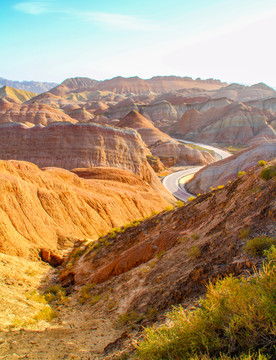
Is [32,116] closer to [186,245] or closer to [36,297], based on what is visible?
[36,297]

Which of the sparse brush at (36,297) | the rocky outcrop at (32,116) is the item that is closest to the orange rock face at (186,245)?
the sparse brush at (36,297)

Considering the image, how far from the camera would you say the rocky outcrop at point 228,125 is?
9019cm

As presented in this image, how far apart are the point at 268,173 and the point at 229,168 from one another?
37.5 metres

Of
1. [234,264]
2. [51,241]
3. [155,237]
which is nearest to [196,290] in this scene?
[234,264]

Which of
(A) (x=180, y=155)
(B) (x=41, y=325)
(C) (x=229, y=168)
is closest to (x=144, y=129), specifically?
(A) (x=180, y=155)

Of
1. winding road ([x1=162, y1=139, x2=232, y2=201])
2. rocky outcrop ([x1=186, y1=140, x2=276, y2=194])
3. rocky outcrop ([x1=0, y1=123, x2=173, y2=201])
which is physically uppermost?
rocky outcrop ([x1=0, y1=123, x2=173, y2=201])

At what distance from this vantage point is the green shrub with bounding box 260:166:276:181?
Answer: 37.0ft

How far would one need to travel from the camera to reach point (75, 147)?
43.1 m

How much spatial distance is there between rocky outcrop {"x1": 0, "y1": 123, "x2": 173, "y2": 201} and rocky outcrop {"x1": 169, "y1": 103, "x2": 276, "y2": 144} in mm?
55922

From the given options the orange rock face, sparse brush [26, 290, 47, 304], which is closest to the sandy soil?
sparse brush [26, 290, 47, 304]

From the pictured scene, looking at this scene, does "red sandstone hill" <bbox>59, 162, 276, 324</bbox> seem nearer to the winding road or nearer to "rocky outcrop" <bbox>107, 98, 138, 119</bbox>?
the winding road

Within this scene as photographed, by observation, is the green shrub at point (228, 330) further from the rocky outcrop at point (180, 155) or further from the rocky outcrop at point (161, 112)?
the rocky outcrop at point (161, 112)

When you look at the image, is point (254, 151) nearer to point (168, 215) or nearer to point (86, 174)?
point (86, 174)

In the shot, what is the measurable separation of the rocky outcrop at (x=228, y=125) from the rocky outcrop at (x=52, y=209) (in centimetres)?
7211
